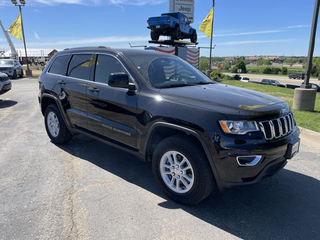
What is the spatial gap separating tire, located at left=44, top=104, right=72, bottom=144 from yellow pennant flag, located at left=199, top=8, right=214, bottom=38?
71.6 feet

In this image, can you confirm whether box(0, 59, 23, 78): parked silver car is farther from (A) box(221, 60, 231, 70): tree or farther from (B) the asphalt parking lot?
(A) box(221, 60, 231, 70): tree

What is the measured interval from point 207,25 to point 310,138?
21198 mm

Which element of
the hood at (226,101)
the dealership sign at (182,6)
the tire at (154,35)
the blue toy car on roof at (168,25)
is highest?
the dealership sign at (182,6)

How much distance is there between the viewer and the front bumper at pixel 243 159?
253 centimetres

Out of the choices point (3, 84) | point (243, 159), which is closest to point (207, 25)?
Result: point (3, 84)

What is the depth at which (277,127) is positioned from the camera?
111 inches

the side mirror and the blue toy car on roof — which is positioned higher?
the blue toy car on roof

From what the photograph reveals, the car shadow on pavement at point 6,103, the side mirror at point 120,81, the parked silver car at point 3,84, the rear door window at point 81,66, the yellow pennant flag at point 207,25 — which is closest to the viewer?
the side mirror at point 120,81

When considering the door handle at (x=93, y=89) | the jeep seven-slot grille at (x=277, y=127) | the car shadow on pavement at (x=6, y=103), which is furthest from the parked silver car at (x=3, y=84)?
the jeep seven-slot grille at (x=277, y=127)

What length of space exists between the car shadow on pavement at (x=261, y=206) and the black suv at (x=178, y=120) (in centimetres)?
28

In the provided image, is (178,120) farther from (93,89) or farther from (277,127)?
(93,89)

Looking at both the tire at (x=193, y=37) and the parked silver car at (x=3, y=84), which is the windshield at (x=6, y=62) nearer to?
the parked silver car at (x=3, y=84)

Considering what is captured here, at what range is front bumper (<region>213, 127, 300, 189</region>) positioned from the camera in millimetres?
2527

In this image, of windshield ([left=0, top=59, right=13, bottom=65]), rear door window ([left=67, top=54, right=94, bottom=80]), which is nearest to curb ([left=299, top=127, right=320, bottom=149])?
rear door window ([left=67, top=54, right=94, bottom=80])
